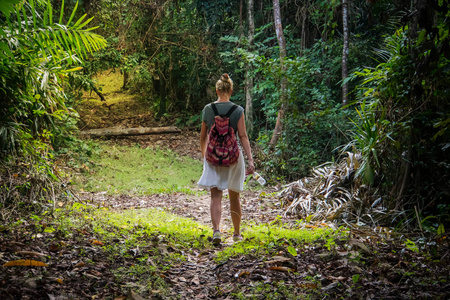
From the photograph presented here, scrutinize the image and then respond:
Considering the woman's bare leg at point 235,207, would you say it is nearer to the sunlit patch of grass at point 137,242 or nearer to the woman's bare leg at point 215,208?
the woman's bare leg at point 215,208

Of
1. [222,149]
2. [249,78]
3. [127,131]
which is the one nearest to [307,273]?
[222,149]

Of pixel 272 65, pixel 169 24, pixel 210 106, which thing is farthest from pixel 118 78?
pixel 210 106

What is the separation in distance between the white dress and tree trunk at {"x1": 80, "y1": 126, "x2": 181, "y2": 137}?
30.8 ft

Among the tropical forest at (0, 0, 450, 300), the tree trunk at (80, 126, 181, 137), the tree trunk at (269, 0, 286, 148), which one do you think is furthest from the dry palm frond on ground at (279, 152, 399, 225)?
the tree trunk at (80, 126, 181, 137)

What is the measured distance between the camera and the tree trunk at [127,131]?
1306 centimetres

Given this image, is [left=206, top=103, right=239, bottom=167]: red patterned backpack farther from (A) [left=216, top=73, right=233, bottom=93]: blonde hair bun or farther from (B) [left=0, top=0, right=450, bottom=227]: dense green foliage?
(B) [left=0, top=0, right=450, bottom=227]: dense green foliage

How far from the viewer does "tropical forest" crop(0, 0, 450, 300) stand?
2922 millimetres

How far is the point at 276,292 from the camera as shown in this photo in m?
2.74

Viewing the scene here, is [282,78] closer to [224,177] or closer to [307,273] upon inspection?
[224,177]

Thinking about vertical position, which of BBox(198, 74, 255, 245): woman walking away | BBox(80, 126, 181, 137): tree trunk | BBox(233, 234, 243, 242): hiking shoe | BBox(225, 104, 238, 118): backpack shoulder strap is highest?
BBox(225, 104, 238, 118): backpack shoulder strap

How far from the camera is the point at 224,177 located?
4.52 meters

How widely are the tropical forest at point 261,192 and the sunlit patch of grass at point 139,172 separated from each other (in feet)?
0.26

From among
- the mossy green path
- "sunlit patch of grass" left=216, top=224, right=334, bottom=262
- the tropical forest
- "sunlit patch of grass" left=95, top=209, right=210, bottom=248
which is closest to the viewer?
the tropical forest

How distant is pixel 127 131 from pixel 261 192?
6.70 m
